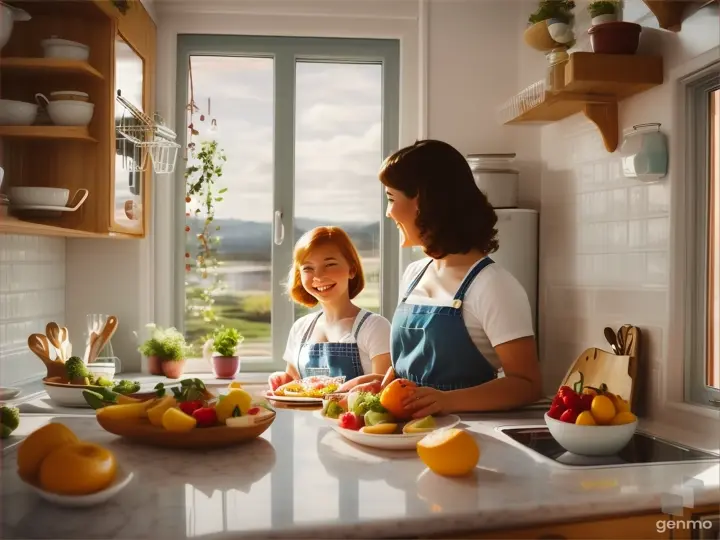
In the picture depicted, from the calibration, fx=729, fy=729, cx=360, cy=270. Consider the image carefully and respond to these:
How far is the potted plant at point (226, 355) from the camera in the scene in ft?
9.77

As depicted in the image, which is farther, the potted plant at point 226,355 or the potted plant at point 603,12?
the potted plant at point 226,355

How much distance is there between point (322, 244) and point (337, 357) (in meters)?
0.39

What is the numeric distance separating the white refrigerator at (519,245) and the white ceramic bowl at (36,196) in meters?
1.53

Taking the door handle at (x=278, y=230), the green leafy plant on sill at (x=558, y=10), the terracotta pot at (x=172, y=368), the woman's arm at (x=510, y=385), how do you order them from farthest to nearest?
the door handle at (x=278, y=230), the terracotta pot at (x=172, y=368), the green leafy plant on sill at (x=558, y=10), the woman's arm at (x=510, y=385)

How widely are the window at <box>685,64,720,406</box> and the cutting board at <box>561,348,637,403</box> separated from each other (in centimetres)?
14

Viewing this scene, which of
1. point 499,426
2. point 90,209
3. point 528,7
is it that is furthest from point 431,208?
point 528,7

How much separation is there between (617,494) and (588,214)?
1357 millimetres

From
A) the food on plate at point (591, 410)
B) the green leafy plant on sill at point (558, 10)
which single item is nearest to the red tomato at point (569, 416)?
the food on plate at point (591, 410)

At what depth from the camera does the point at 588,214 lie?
7.93 ft

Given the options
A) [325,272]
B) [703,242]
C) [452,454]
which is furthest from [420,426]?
[325,272]

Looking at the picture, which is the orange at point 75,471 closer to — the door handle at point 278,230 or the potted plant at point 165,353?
the potted plant at point 165,353

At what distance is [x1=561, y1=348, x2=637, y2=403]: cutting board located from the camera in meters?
1.98

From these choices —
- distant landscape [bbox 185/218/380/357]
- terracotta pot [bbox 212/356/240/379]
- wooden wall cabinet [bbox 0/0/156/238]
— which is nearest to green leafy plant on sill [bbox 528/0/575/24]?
distant landscape [bbox 185/218/380/357]

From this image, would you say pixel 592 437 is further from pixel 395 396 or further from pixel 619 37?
pixel 619 37
